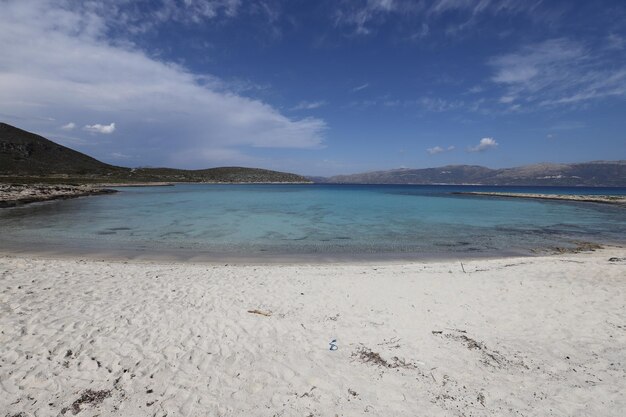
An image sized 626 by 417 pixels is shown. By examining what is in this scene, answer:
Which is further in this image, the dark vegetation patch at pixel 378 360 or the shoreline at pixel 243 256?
the shoreline at pixel 243 256

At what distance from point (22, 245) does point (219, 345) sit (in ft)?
49.6

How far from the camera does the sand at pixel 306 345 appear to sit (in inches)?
175

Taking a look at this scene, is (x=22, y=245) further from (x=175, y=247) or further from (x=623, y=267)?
(x=623, y=267)

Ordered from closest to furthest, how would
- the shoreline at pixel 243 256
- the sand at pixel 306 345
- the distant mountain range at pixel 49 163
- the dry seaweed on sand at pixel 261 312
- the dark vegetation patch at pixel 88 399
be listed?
the dark vegetation patch at pixel 88 399, the sand at pixel 306 345, the dry seaweed on sand at pixel 261 312, the shoreline at pixel 243 256, the distant mountain range at pixel 49 163

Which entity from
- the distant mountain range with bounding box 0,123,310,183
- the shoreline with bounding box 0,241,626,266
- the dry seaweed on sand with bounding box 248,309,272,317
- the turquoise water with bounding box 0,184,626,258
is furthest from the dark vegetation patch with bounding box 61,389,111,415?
the distant mountain range with bounding box 0,123,310,183

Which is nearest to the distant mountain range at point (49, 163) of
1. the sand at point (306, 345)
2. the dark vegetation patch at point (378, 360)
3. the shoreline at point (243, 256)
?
the shoreline at point (243, 256)

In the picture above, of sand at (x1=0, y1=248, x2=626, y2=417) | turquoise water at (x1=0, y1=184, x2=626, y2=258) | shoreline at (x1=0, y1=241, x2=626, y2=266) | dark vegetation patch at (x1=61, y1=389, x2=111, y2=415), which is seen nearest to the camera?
dark vegetation patch at (x1=61, y1=389, x2=111, y2=415)

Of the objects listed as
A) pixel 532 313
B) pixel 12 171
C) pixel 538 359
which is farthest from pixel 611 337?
pixel 12 171

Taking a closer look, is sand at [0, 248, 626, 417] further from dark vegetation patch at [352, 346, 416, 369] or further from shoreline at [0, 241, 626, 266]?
shoreline at [0, 241, 626, 266]

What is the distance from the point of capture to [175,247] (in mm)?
15820

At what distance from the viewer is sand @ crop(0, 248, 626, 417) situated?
175 inches

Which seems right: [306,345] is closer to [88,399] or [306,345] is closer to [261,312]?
[261,312]

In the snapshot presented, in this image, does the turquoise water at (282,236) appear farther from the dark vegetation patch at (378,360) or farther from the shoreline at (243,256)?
the dark vegetation patch at (378,360)

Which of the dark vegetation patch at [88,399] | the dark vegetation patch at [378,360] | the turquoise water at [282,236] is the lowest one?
the turquoise water at [282,236]
